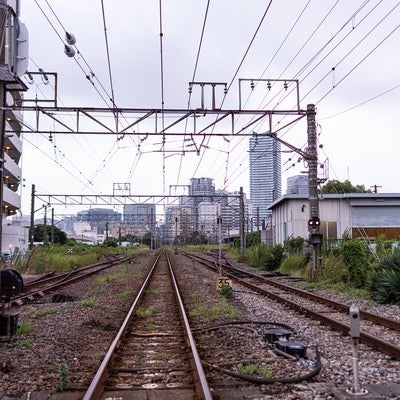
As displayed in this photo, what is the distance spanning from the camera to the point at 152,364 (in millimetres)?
8211

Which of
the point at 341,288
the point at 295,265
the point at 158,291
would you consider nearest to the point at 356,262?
the point at 341,288

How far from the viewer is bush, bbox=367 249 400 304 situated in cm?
1591

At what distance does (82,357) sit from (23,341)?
1612mm

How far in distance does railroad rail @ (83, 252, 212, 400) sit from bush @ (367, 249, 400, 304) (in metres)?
6.53

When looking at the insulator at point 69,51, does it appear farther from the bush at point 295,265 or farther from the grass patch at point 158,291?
the bush at point 295,265

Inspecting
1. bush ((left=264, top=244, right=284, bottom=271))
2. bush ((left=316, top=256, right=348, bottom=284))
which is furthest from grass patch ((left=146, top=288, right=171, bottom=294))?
bush ((left=264, top=244, right=284, bottom=271))

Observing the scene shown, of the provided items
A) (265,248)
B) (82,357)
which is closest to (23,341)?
(82,357)

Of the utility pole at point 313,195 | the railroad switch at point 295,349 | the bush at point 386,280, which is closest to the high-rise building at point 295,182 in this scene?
the utility pole at point 313,195

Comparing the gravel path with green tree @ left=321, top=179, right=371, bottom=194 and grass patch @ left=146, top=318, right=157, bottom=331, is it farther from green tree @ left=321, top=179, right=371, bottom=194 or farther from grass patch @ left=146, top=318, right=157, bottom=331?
green tree @ left=321, top=179, right=371, bottom=194

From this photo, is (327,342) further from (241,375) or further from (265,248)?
(265,248)

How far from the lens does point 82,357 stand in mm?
8859

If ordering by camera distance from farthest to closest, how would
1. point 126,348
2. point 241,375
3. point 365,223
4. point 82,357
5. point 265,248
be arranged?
point 365,223 < point 265,248 < point 126,348 < point 82,357 < point 241,375

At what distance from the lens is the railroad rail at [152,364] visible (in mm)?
6668

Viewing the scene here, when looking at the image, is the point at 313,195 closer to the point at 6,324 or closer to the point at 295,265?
the point at 295,265
